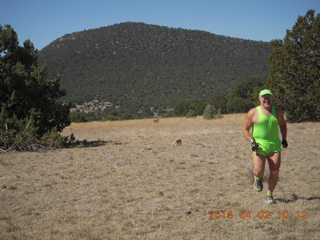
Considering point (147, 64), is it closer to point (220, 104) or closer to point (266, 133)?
point (220, 104)

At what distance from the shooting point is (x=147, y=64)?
90312 mm

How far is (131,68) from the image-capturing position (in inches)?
3460

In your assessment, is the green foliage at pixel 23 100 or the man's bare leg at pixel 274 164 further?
the green foliage at pixel 23 100

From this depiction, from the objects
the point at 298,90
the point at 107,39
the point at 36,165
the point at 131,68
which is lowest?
the point at 36,165

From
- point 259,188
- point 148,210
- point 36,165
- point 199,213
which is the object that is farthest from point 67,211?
point 36,165

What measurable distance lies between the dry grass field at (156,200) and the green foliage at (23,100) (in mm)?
3597

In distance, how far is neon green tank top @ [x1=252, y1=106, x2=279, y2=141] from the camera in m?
5.77

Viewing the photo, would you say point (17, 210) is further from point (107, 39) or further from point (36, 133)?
point (107, 39)

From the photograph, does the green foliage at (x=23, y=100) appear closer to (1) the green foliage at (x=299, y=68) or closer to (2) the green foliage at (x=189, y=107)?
(1) the green foliage at (x=299, y=68)

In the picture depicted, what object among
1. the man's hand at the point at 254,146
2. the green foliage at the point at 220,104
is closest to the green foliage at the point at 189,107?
the green foliage at the point at 220,104

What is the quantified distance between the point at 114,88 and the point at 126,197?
71.7 meters

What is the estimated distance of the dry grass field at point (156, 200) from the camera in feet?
16.5
